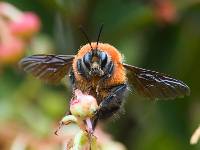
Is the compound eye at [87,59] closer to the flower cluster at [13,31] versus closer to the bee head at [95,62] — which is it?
the bee head at [95,62]

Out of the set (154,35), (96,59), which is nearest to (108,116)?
(96,59)

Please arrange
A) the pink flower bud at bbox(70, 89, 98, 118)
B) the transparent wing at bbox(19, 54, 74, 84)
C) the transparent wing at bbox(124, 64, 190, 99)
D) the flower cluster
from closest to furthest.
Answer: the pink flower bud at bbox(70, 89, 98, 118) → the transparent wing at bbox(124, 64, 190, 99) → the transparent wing at bbox(19, 54, 74, 84) → the flower cluster

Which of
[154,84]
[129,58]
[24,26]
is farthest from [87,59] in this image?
[129,58]

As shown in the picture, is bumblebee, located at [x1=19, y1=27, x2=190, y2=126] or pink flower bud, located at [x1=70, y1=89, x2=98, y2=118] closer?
pink flower bud, located at [x1=70, y1=89, x2=98, y2=118]

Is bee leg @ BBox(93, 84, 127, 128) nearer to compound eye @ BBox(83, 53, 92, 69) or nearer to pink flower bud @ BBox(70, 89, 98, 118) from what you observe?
compound eye @ BBox(83, 53, 92, 69)

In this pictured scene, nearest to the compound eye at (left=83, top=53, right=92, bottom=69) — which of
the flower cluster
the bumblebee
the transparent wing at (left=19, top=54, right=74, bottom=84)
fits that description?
the bumblebee

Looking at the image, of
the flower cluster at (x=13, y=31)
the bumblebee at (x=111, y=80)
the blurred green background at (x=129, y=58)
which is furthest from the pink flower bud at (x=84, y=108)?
the blurred green background at (x=129, y=58)

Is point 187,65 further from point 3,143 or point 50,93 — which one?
point 3,143
